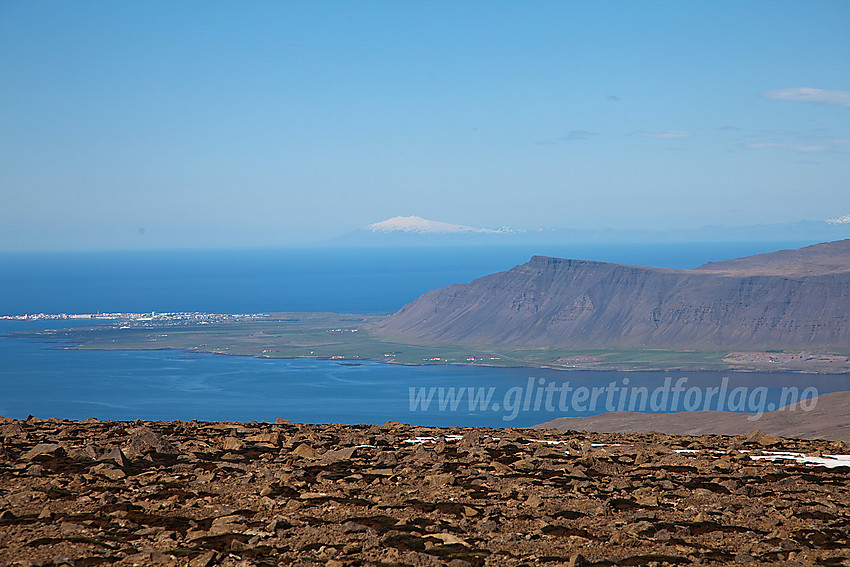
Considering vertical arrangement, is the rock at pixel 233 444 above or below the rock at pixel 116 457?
below

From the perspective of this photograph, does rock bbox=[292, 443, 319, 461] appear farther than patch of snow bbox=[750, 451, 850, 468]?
No

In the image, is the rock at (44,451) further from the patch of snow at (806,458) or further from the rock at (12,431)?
the patch of snow at (806,458)

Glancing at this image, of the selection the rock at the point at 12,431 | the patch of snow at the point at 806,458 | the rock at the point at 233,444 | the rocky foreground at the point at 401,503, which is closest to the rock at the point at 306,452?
the rocky foreground at the point at 401,503

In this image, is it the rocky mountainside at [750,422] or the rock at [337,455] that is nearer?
the rock at [337,455]

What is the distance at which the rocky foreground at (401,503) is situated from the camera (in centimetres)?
878

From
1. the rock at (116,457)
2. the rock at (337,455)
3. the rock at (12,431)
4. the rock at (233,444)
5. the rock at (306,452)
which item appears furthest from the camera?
the rock at (12,431)

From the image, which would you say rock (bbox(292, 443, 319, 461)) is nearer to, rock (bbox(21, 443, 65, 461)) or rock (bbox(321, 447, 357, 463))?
rock (bbox(321, 447, 357, 463))

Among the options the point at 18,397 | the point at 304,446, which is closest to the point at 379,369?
the point at 18,397

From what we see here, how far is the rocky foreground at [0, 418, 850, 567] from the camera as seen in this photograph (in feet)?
28.8

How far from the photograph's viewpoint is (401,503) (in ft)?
35.0

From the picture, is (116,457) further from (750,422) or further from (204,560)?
(750,422)

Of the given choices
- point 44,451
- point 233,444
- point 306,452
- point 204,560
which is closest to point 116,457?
point 44,451

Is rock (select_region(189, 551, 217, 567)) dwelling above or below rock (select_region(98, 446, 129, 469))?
below

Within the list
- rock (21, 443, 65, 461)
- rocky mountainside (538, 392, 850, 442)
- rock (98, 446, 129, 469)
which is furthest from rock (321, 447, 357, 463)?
rocky mountainside (538, 392, 850, 442)
